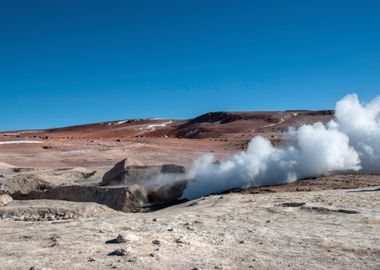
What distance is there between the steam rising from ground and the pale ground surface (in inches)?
133

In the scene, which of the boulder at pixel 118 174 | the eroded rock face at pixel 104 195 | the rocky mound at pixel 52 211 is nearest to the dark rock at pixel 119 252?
the rocky mound at pixel 52 211

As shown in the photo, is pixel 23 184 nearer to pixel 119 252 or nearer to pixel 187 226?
pixel 187 226

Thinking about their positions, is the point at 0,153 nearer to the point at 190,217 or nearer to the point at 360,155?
the point at 360,155

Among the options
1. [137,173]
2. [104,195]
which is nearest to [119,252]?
[104,195]

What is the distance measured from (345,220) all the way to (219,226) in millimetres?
1765

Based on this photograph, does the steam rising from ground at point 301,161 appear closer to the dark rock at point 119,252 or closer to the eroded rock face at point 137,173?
the eroded rock face at point 137,173

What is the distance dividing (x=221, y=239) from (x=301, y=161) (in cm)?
664

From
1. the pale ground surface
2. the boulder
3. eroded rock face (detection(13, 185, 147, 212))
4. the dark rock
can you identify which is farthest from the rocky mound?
the dark rock

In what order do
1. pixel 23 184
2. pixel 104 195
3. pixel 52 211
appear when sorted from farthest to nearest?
pixel 23 184 → pixel 104 195 → pixel 52 211

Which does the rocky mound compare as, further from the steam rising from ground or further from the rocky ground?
the steam rising from ground

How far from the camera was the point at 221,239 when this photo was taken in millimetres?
6762

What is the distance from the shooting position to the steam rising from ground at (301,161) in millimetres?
12758

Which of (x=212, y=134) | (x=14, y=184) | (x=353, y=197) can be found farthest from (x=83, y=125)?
(x=353, y=197)

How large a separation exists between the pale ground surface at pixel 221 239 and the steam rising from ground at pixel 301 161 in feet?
11.1
